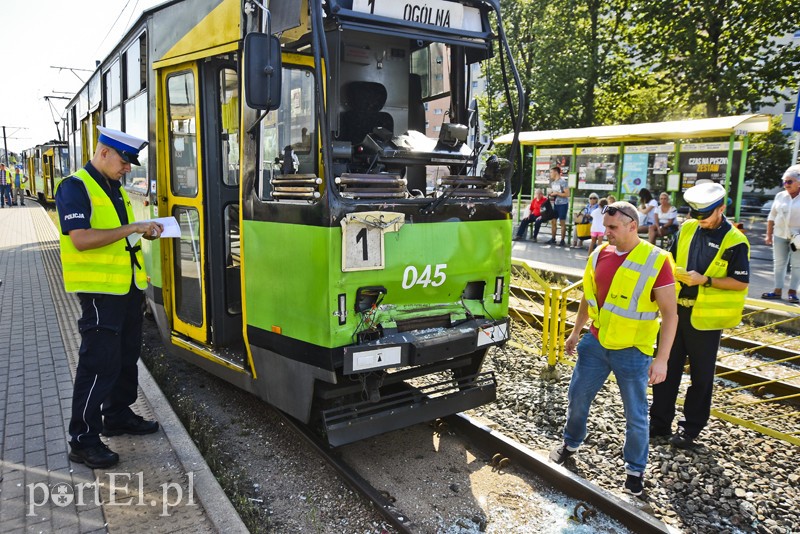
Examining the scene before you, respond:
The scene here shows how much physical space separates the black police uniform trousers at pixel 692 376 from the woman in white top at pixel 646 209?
898 cm

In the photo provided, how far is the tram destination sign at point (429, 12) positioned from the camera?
3.89 metres

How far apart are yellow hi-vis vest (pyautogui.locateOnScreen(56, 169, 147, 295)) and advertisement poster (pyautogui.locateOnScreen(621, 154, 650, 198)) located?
13.1m

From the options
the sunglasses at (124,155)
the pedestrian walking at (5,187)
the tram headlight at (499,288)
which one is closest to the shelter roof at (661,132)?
the tram headlight at (499,288)

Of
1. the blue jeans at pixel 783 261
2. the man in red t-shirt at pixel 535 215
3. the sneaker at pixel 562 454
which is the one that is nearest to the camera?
the sneaker at pixel 562 454

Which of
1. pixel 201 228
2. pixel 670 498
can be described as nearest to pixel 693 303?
pixel 670 498

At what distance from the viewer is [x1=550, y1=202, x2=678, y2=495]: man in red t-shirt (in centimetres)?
381

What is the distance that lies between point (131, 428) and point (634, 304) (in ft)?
12.3

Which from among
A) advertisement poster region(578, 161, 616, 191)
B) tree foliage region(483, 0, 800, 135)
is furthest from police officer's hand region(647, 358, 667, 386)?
tree foliage region(483, 0, 800, 135)

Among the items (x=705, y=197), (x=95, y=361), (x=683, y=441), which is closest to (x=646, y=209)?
(x=705, y=197)

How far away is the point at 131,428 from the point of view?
174 inches

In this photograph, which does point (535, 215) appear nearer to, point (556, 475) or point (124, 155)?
point (556, 475)

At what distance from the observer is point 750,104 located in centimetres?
1938

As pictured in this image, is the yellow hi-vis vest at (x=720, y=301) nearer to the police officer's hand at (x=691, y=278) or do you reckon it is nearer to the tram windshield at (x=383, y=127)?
the police officer's hand at (x=691, y=278)

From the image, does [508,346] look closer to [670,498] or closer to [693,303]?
[693,303]
